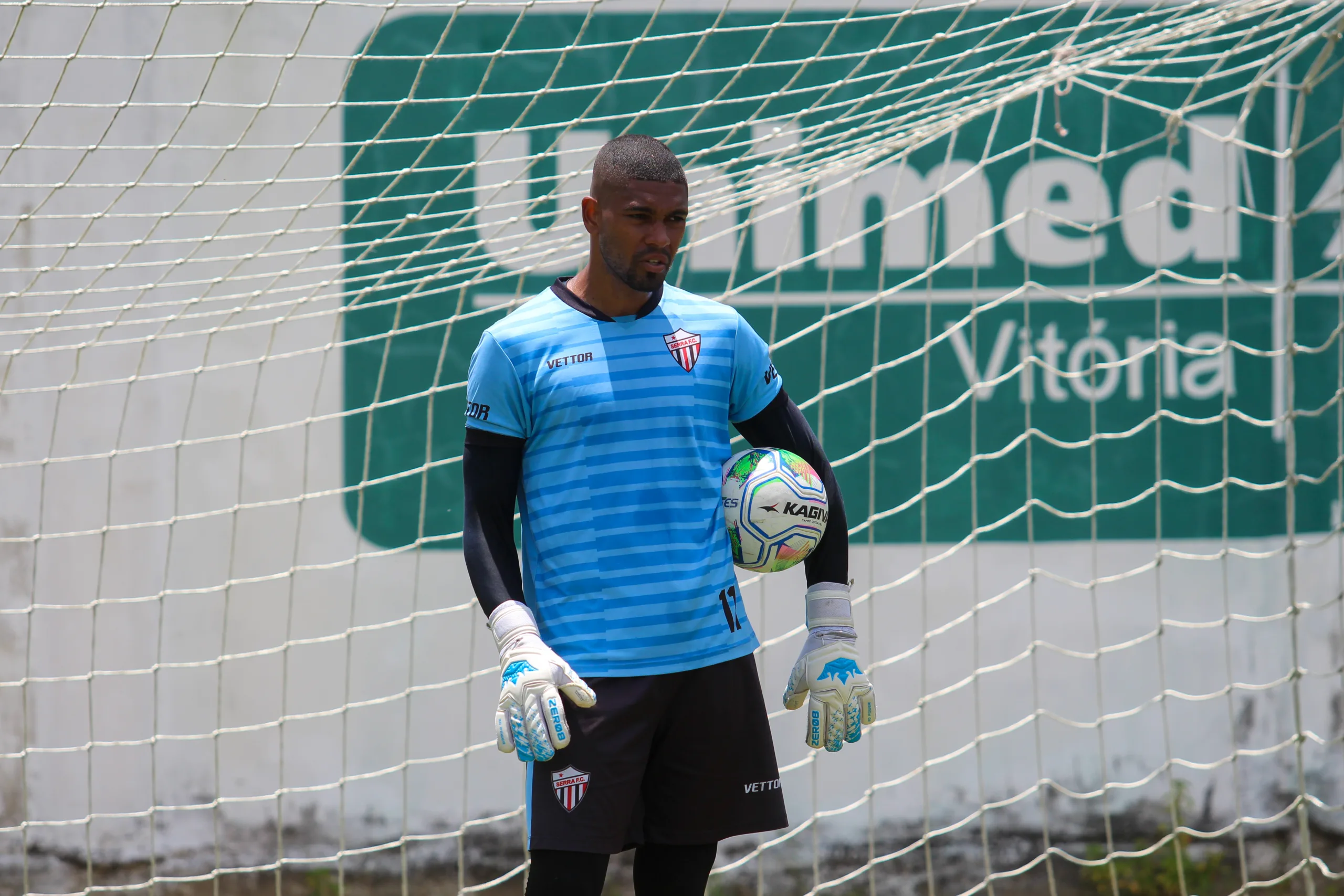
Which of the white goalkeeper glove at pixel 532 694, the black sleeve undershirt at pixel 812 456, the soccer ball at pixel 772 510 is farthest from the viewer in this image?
the black sleeve undershirt at pixel 812 456

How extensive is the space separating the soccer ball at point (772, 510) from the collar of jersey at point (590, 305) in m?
0.30

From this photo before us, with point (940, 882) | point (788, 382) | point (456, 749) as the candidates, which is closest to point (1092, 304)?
point (788, 382)

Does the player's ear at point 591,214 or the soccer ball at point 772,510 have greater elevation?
the player's ear at point 591,214

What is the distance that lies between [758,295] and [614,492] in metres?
1.76

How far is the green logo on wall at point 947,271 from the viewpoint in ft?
11.5

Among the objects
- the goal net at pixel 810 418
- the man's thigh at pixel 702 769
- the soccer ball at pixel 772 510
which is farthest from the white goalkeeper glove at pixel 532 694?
the goal net at pixel 810 418

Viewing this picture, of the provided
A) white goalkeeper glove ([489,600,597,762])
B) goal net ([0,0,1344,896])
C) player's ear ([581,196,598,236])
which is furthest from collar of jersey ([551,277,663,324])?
goal net ([0,0,1344,896])

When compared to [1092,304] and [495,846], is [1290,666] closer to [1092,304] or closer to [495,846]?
[1092,304]

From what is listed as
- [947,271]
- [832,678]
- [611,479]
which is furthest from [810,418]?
[611,479]

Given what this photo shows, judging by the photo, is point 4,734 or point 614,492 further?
point 4,734

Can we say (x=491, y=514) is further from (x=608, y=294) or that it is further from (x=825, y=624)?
(x=825, y=624)

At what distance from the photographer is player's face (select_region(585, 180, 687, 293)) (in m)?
1.86

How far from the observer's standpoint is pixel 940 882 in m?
3.71

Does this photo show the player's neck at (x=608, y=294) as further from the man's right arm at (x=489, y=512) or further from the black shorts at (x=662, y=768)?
the black shorts at (x=662, y=768)
